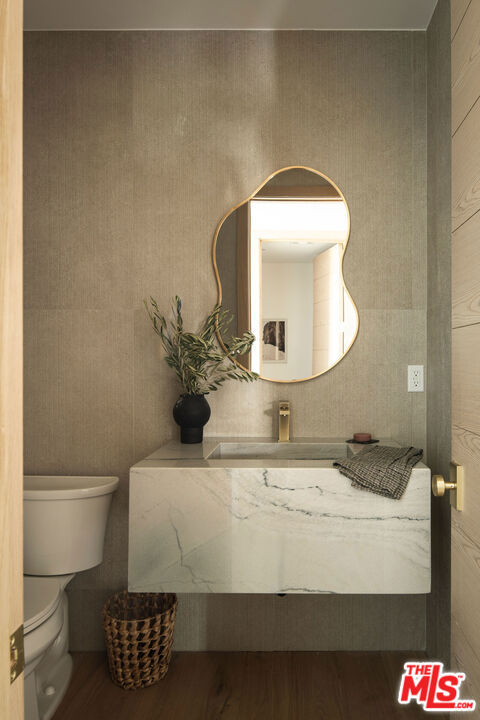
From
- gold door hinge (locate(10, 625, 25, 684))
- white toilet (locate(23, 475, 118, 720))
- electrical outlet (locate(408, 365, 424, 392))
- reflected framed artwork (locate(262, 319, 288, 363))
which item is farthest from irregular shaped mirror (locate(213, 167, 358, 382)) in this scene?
gold door hinge (locate(10, 625, 25, 684))

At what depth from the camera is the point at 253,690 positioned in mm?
2010

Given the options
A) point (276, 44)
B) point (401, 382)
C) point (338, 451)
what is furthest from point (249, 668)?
point (276, 44)

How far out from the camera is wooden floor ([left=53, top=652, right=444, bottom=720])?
6.17 ft

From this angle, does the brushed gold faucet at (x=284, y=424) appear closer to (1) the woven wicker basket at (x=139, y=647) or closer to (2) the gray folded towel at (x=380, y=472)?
(2) the gray folded towel at (x=380, y=472)

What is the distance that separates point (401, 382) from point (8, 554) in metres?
1.93

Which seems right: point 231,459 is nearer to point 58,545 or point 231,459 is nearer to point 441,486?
point 58,545

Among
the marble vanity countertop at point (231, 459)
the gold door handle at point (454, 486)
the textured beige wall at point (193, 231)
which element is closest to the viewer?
the gold door handle at point (454, 486)

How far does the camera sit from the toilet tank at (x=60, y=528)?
203cm

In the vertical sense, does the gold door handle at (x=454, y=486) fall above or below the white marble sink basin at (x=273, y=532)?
above

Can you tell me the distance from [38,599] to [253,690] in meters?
0.86

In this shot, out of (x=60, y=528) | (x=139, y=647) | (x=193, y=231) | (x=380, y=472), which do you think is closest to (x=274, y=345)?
(x=193, y=231)

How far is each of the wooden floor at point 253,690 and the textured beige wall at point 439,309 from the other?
0.29 metres

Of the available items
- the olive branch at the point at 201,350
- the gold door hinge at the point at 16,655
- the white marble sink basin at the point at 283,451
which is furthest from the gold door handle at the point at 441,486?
the olive branch at the point at 201,350

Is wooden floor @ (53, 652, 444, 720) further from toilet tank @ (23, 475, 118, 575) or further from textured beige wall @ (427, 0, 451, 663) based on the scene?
toilet tank @ (23, 475, 118, 575)
